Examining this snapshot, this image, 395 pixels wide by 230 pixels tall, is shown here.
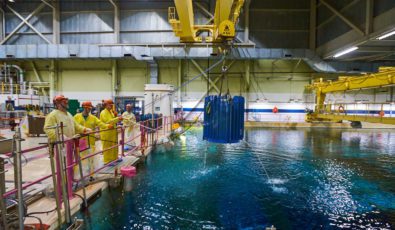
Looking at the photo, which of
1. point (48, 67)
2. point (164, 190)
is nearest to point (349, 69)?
point (164, 190)

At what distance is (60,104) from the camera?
14.3ft

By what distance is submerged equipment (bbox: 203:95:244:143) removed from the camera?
5422 millimetres

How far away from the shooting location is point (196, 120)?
8633 mm

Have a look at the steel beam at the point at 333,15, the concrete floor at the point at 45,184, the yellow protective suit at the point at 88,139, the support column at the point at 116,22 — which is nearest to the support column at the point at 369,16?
the steel beam at the point at 333,15

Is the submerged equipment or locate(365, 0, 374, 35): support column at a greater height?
locate(365, 0, 374, 35): support column

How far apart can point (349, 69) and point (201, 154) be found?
14.8 meters

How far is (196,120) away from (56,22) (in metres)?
17.2

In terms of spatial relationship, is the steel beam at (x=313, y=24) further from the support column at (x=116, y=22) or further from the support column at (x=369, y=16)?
the support column at (x=116, y=22)

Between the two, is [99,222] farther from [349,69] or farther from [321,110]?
[349,69]

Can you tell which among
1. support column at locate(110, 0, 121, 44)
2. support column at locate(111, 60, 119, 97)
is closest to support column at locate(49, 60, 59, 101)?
support column at locate(111, 60, 119, 97)

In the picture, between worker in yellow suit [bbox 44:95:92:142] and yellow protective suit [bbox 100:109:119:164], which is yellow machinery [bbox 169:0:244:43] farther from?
worker in yellow suit [bbox 44:95:92:142]

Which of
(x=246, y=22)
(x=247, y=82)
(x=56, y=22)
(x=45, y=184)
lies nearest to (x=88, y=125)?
(x=45, y=184)

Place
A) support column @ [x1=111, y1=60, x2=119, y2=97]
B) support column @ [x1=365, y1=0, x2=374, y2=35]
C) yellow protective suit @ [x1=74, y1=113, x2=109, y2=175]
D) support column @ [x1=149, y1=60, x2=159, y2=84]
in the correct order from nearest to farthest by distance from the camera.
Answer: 1. yellow protective suit @ [x1=74, y1=113, x2=109, y2=175]
2. support column @ [x1=365, y1=0, x2=374, y2=35]
3. support column @ [x1=149, y1=60, x2=159, y2=84]
4. support column @ [x1=111, y1=60, x2=119, y2=97]

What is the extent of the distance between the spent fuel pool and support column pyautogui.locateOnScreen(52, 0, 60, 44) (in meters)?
16.1
